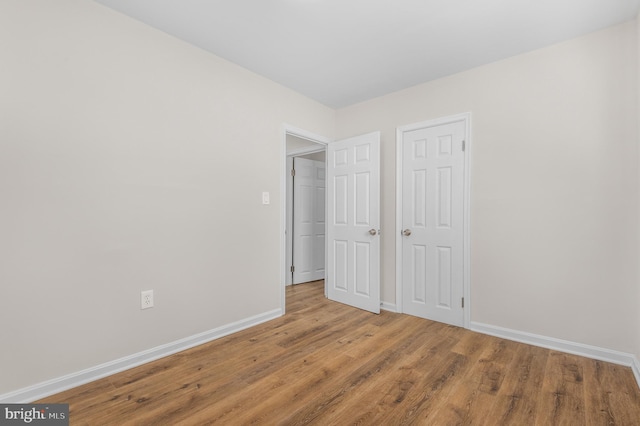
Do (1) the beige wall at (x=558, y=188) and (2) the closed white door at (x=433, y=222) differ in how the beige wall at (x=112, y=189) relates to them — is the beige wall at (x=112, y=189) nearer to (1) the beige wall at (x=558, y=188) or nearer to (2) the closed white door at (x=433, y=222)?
(2) the closed white door at (x=433, y=222)

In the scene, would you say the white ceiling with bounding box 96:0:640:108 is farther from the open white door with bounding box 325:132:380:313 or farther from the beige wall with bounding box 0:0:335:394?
the open white door with bounding box 325:132:380:313

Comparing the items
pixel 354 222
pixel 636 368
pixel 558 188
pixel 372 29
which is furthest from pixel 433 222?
pixel 372 29

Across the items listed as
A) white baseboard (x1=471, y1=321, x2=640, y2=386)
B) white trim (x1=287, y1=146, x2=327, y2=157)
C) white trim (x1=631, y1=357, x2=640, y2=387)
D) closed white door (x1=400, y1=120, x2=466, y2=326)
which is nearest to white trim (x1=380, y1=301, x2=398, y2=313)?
closed white door (x1=400, y1=120, x2=466, y2=326)

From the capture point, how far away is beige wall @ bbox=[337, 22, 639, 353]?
7.18 feet

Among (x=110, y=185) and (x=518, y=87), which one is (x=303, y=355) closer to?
(x=110, y=185)

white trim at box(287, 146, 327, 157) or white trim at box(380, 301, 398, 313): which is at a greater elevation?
white trim at box(287, 146, 327, 157)

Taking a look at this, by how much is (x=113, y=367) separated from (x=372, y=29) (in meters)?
3.09

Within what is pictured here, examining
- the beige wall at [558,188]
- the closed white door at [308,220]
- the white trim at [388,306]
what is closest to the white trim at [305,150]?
the closed white door at [308,220]

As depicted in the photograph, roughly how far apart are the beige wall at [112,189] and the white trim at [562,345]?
226cm

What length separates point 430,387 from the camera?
6.21 feet

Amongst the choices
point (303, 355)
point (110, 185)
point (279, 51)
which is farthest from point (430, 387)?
point (279, 51)

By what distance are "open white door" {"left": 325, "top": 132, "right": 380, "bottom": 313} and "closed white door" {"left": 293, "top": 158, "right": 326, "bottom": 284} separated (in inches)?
38.7

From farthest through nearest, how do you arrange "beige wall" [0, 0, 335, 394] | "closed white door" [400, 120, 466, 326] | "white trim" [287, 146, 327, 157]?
"white trim" [287, 146, 327, 157] < "closed white door" [400, 120, 466, 326] < "beige wall" [0, 0, 335, 394]

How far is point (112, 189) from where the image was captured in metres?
2.05
